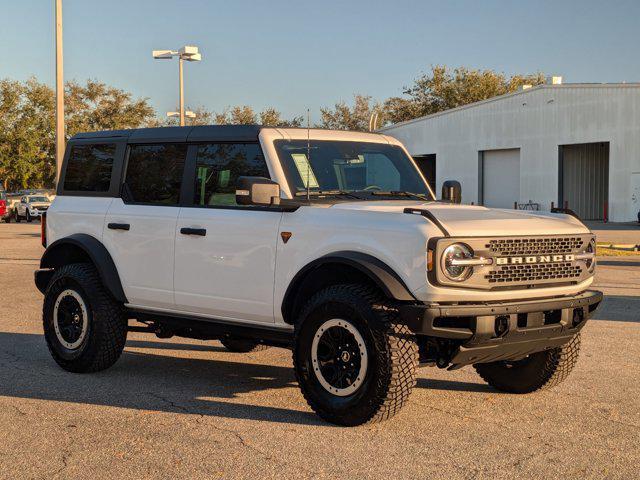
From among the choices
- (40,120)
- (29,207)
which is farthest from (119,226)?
(40,120)

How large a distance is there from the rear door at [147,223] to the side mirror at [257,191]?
1.03 m

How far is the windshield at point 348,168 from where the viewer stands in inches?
275

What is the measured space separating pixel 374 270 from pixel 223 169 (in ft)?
6.41

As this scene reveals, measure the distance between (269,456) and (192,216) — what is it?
2.46 meters

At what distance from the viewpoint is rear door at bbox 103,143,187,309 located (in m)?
7.43

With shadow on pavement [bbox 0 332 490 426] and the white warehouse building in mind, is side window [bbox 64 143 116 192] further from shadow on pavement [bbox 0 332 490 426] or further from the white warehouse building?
the white warehouse building

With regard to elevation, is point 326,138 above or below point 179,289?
above

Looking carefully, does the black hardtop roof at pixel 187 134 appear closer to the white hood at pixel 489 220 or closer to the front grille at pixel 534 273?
the white hood at pixel 489 220

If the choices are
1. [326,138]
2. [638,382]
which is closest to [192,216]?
[326,138]

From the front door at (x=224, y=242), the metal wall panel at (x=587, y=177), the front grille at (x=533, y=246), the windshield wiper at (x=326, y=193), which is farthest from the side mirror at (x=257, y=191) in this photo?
the metal wall panel at (x=587, y=177)

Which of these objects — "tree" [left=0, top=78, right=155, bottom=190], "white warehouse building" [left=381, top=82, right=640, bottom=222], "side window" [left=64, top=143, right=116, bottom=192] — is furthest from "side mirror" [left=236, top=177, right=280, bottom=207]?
"tree" [left=0, top=78, right=155, bottom=190]

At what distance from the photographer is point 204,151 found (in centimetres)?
746

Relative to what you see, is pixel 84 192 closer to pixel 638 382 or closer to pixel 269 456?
pixel 269 456

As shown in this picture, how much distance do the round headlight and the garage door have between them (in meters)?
45.3
